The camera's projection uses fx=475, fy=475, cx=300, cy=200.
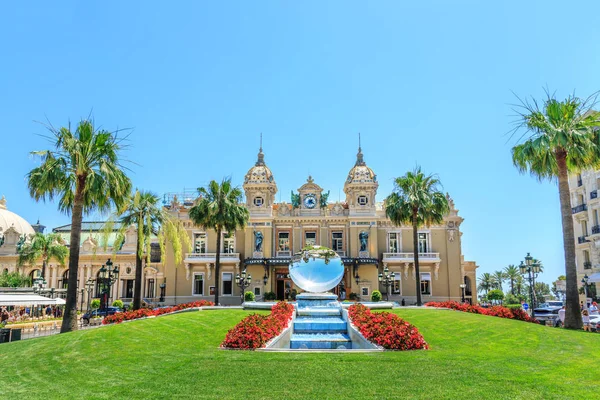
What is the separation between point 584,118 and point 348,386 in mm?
21982

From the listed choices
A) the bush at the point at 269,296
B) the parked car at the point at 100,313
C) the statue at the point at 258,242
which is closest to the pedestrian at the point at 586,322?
the bush at the point at 269,296

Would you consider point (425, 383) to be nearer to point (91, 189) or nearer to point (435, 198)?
point (91, 189)

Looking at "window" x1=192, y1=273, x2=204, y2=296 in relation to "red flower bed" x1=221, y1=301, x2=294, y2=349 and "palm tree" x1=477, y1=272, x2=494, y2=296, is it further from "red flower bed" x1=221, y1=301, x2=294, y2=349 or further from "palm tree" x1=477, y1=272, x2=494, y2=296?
"palm tree" x1=477, y1=272, x2=494, y2=296

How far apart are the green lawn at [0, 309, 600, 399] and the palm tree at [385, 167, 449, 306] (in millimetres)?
17919

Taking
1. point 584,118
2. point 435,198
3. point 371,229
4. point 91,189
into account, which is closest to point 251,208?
point 371,229

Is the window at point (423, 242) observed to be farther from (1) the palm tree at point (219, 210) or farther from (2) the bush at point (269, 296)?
(1) the palm tree at point (219, 210)

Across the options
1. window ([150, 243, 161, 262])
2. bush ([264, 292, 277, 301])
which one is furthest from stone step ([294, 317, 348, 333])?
window ([150, 243, 161, 262])

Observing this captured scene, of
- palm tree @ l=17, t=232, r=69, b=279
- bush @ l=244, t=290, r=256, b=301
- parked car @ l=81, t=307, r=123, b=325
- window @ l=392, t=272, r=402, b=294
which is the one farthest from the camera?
palm tree @ l=17, t=232, r=69, b=279

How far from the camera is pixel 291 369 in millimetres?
12492

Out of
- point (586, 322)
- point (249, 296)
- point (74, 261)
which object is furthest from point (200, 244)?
point (586, 322)

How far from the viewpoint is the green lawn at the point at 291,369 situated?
10.6 metres

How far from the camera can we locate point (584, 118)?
25.4 metres

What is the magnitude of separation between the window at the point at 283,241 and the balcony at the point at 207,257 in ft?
15.0

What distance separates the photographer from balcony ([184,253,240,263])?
49875mm
